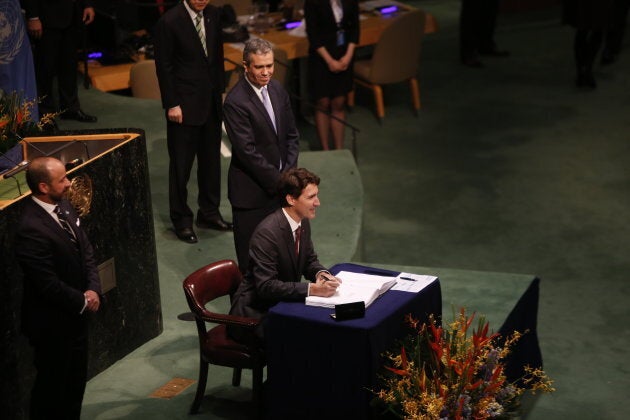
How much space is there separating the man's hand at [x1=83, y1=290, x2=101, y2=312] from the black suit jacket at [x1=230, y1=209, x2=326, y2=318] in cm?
59

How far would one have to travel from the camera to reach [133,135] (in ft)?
18.4

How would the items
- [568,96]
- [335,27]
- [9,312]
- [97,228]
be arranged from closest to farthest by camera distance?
1. [9,312]
2. [97,228]
3. [335,27]
4. [568,96]

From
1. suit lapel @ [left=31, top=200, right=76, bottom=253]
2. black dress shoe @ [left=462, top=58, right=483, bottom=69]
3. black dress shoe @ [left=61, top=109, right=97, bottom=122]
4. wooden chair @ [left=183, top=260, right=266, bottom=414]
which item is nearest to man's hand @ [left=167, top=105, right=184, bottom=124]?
wooden chair @ [left=183, top=260, right=266, bottom=414]

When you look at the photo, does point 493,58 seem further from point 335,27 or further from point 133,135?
point 133,135

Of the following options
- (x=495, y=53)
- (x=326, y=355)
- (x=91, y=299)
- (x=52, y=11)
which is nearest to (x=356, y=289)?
(x=326, y=355)

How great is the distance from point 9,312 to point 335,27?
4.55 m

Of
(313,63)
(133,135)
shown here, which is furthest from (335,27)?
(133,135)

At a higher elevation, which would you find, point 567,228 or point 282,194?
point 282,194

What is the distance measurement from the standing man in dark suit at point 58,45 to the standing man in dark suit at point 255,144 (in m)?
2.72

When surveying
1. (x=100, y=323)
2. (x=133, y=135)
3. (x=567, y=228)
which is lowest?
(x=567, y=228)

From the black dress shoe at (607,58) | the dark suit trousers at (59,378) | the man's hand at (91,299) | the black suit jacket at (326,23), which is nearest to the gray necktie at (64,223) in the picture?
the man's hand at (91,299)

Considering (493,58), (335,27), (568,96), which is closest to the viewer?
(335,27)

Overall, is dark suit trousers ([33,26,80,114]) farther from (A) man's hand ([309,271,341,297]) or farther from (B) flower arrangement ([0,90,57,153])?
Result: (A) man's hand ([309,271,341,297])

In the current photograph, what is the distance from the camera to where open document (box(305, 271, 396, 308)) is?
4.55m
